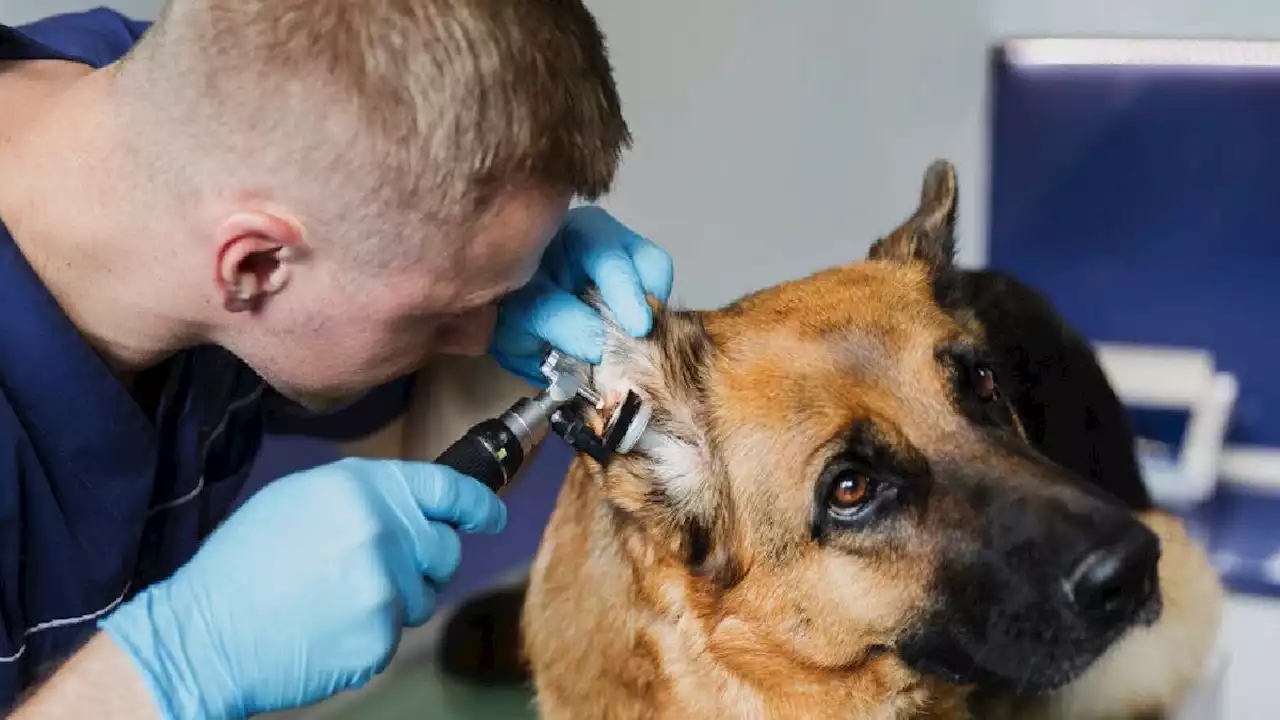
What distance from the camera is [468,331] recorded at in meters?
1.21

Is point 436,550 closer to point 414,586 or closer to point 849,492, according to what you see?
point 414,586

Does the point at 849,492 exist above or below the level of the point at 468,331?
below

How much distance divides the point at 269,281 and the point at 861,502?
23.3 inches

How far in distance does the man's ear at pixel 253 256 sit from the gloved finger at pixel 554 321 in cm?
29

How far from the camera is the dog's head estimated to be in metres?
1.06

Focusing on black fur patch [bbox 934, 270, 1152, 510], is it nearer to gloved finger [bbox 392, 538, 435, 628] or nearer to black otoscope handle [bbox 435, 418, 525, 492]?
black otoscope handle [bbox 435, 418, 525, 492]

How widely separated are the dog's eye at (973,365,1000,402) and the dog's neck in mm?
293

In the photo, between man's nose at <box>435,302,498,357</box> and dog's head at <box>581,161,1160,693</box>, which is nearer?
dog's head at <box>581,161,1160,693</box>

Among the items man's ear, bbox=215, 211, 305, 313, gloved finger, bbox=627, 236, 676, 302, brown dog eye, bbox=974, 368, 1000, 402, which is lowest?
brown dog eye, bbox=974, 368, 1000, 402

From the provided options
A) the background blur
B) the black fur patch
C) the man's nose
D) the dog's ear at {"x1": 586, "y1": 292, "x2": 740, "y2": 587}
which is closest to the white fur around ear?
the dog's ear at {"x1": 586, "y1": 292, "x2": 740, "y2": 587}

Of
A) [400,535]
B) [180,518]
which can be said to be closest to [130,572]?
[180,518]

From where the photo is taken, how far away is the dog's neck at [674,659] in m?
1.22

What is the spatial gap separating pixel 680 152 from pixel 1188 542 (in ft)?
3.49

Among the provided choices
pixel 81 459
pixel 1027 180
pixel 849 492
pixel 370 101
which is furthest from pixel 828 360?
pixel 1027 180
